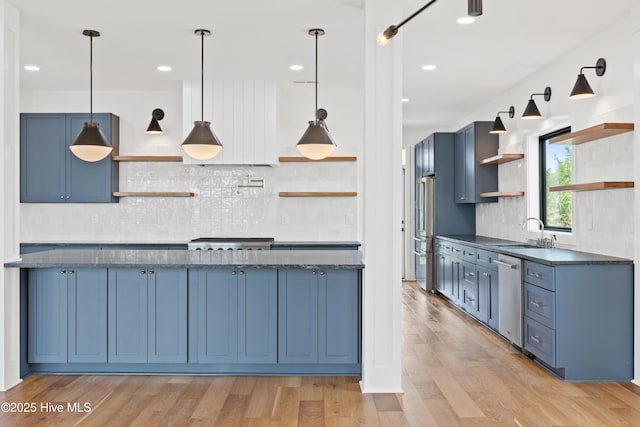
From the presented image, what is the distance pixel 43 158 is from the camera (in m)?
6.43

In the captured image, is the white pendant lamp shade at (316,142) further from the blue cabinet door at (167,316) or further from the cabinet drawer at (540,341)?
the cabinet drawer at (540,341)

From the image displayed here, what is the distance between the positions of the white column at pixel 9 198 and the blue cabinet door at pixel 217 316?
1234 millimetres

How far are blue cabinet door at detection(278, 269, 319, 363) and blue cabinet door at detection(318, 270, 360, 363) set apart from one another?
2.1 inches

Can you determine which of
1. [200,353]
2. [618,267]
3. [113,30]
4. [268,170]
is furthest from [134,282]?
[618,267]

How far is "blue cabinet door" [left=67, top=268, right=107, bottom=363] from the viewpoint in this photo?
13.3 ft

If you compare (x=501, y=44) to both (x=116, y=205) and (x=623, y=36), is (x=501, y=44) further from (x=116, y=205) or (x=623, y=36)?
(x=116, y=205)

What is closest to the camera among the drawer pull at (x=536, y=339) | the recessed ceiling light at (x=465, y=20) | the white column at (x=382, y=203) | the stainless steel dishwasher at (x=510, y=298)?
the white column at (x=382, y=203)

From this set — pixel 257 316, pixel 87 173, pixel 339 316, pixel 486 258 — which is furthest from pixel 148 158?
pixel 486 258

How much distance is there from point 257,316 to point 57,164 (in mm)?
3728

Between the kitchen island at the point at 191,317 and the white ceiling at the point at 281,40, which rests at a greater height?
the white ceiling at the point at 281,40

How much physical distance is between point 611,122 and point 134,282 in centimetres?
381

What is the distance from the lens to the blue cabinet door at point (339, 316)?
157 inches

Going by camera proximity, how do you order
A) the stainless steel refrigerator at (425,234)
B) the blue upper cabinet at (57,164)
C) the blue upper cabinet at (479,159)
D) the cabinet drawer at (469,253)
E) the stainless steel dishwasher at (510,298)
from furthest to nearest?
the stainless steel refrigerator at (425,234) < the blue upper cabinet at (479,159) < the blue upper cabinet at (57,164) < the cabinet drawer at (469,253) < the stainless steel dishwasher at (510,298)

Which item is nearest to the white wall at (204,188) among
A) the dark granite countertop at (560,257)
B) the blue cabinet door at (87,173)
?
the blue cabinet door at (87,173)
